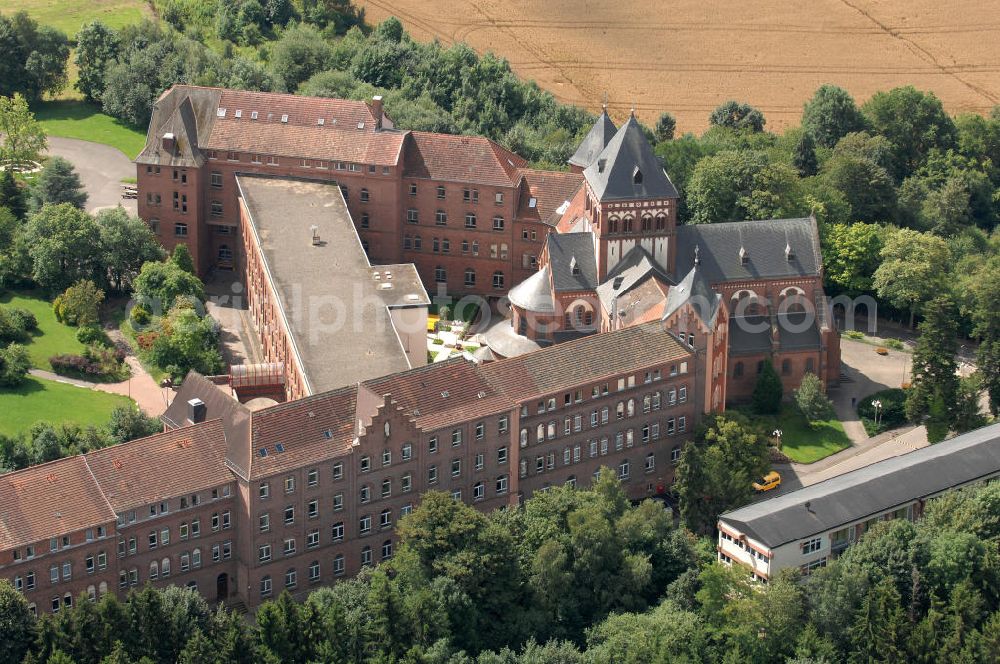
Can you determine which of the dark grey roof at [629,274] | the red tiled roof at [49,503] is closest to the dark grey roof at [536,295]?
the dark grey roof at [629,274]

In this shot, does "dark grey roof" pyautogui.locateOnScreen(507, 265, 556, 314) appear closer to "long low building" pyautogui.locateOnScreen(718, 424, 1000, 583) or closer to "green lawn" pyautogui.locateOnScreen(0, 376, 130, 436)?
"long low building" pyautogui.locateOnScreen(718, 424, 1000, 583)

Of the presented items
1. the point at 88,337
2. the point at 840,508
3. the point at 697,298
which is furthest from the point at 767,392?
the point at 88,337

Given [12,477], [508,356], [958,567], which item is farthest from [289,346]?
[958,567]

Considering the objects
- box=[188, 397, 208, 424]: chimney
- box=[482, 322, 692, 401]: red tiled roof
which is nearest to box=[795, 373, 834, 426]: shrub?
box=[482, 322, 692, 401]: red tiled roof

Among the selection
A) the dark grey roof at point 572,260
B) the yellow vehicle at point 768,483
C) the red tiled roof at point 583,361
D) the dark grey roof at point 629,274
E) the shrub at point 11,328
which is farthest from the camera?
the shrub at point 11,328

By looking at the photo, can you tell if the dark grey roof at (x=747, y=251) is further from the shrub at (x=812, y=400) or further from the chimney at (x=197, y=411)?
the chimney at (x=197, y=411)
